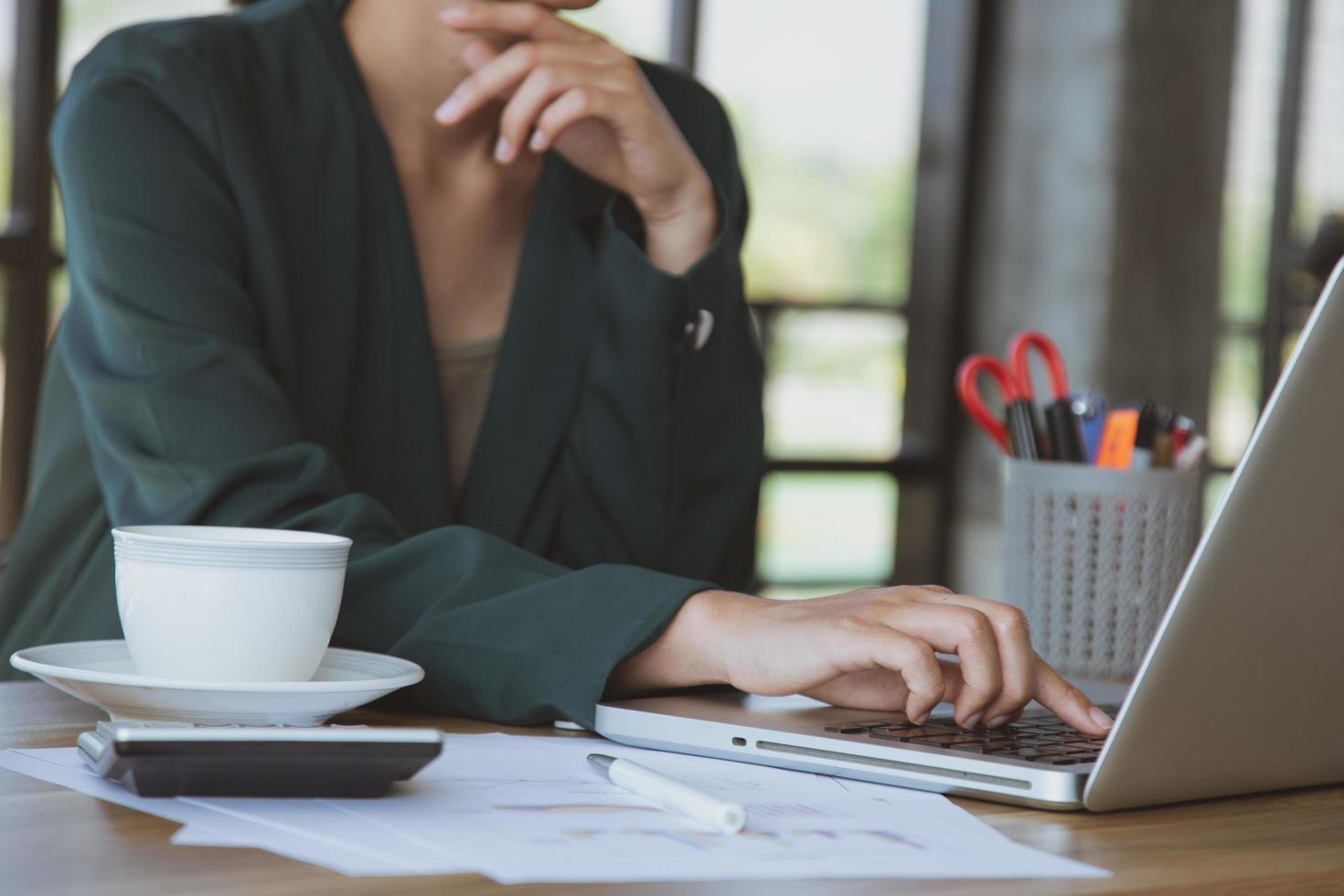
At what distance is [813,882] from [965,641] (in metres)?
0.24

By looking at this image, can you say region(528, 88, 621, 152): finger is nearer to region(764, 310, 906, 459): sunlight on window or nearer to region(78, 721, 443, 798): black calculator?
region(78, 721, 443, 798): black calculator

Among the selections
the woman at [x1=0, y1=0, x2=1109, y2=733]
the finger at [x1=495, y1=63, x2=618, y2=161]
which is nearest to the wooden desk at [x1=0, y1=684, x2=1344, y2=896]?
the woman at [x1=0, y1=0, x2=1109, y2=733]

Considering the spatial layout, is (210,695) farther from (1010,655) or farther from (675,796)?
(1010,655)

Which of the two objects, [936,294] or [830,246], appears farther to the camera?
[936,294]

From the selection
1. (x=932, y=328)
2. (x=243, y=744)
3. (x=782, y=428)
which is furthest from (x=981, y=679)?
(x=932, y=328)

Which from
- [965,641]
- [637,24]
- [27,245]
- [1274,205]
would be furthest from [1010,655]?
[1274,205]

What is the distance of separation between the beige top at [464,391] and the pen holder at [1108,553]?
46 cm

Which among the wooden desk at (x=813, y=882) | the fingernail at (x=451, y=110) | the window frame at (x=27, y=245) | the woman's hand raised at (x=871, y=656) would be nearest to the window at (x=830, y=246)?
the window frame at (x=27, y=245)

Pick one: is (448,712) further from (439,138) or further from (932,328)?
(932,328)

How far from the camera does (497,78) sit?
1.09m

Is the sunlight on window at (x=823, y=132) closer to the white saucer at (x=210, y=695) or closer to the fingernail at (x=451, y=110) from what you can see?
the fingernail at (x=451, y=110)

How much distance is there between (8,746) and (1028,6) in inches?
126

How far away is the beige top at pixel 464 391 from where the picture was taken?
1.32 m

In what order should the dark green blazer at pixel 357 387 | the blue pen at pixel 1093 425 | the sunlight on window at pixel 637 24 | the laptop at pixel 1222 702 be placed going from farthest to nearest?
the sunlight on window at pixel 637 24 → the blue pen at pixel 1093 425 → the dark green blazer at pixel 357 387 → the laptop at pixel 1222 702
